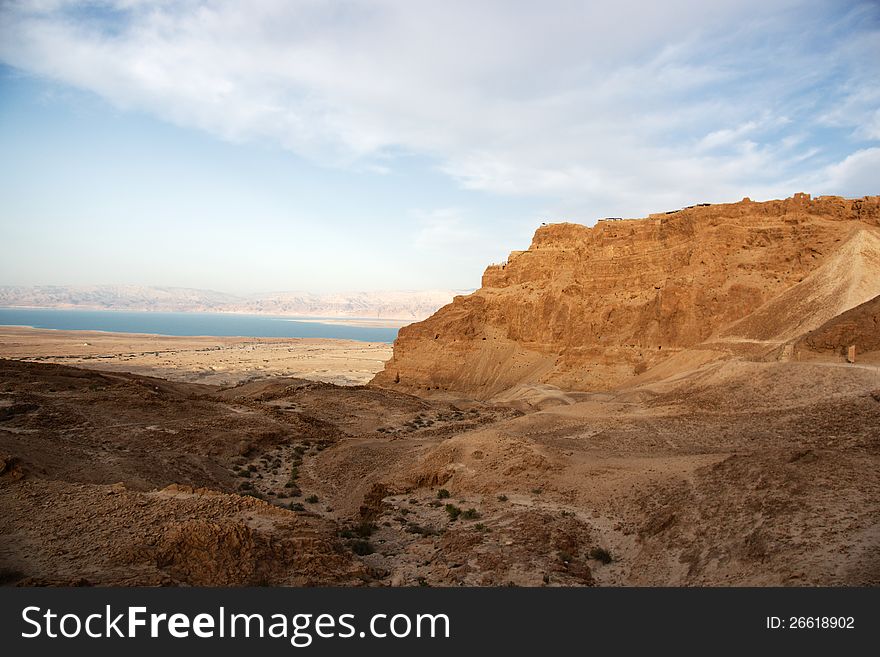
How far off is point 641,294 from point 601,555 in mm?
30917

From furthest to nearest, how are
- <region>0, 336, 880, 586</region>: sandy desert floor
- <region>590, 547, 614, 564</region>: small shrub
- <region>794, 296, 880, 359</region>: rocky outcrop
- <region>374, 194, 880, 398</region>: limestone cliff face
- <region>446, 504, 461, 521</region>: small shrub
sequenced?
<region>374, 194, 880, 398</region>: limestone cliff face < <region>794, 296, 880, 359</region>: rocky outcrop < <region>446, 504, 461, 521</region>: small shrub < <region>590, 547, 614, 564</region>: small shrub < <region>0, 336, 880, 586</region>: sandy desert floor

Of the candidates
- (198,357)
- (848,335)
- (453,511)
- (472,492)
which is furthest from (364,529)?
(198,357)

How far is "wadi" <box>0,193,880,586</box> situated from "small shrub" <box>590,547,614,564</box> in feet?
0.23

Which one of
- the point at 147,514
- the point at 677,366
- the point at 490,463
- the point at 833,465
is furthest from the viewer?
the point at 677,366

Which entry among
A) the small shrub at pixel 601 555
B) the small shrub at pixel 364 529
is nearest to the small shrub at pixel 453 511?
the small shrub at pixel 364 529

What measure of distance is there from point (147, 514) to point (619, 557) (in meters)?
9.38

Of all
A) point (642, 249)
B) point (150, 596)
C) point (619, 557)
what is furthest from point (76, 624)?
point (642, 249)

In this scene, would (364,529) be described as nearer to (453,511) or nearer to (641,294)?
(453,511)

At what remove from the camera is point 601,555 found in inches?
414

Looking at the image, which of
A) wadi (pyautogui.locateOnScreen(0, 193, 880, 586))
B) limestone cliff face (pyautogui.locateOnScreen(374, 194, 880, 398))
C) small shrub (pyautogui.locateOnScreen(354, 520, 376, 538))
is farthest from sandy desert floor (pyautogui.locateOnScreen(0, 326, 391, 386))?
small shrub (pyautogui.locateOnScreen(354, 520, 376, 538))

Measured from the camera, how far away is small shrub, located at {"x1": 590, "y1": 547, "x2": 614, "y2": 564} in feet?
34.3

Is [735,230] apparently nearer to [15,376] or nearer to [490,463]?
[490,463]

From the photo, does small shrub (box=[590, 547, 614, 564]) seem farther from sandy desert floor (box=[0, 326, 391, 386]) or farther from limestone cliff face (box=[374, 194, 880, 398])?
sandy desert floor (box=[0, 326, 391, 386])

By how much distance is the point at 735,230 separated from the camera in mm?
34562
